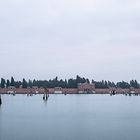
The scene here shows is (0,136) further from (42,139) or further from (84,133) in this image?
(84,133)

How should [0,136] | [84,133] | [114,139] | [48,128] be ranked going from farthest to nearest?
1. [48,128]
2. [84,133]
3. [0,136]
4. [114,139]

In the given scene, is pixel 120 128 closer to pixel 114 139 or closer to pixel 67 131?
pixel 67 131

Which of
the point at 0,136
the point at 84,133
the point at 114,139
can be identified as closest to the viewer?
the point at 114,139

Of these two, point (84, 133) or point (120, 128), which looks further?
point (120, 128)

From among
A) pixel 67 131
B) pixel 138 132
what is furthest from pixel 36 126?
pixel 138 132

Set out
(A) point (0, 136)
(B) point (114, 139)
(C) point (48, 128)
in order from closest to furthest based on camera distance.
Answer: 1. (B) point (114, 139)
2. (A) point (0, 136)
3. (C) point (48, 128)

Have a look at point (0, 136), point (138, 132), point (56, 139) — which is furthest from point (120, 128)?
point (0, 136)

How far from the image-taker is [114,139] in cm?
3759

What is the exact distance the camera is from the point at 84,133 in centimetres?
4350

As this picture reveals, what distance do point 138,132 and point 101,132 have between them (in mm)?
3932

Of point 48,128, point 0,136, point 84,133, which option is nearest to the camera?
point 0,136

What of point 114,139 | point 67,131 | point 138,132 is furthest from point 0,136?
point 138,132

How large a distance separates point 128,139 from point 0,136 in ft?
41.3

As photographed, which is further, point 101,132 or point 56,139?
point 101,132
